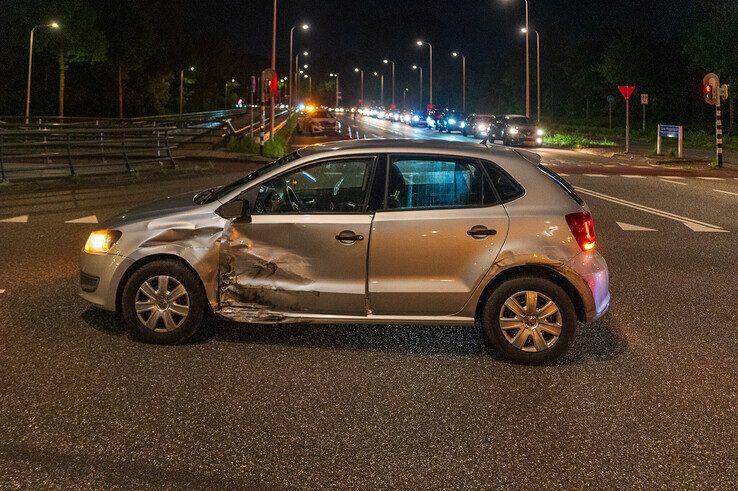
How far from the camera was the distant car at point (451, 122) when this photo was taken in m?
64.4

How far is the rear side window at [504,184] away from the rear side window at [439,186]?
62 millimetres

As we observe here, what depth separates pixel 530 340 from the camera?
6242 mm

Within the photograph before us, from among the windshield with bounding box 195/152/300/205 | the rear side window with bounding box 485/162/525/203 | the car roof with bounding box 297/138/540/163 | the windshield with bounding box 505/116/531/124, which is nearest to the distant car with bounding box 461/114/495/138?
the windshield with bounding box 505/116/531/124

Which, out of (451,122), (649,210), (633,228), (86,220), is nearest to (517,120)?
(451,122)

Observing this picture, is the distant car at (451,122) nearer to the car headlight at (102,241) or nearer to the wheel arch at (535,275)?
the car headlight at (102,241)

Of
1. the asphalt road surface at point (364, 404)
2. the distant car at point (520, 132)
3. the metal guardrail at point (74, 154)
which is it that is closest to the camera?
the asphalt road surface at point (364, 404)

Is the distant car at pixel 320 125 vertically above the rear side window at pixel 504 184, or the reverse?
the distant car at pixel 320 125

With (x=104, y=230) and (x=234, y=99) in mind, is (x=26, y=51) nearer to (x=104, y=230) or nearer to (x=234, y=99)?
(x=104, y=230)

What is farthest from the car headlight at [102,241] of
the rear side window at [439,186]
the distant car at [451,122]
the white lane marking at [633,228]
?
the distant car at [451,122]

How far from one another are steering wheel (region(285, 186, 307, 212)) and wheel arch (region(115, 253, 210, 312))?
0.87 metres

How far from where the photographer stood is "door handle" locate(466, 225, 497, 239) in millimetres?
6246

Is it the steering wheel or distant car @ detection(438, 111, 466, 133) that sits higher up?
distant car @ detection(438, 111, 466, 133)

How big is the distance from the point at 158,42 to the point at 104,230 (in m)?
76.7

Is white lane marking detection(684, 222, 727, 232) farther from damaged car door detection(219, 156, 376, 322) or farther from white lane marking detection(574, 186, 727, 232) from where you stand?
damaged car door detection(219, 156, 376, 322)
